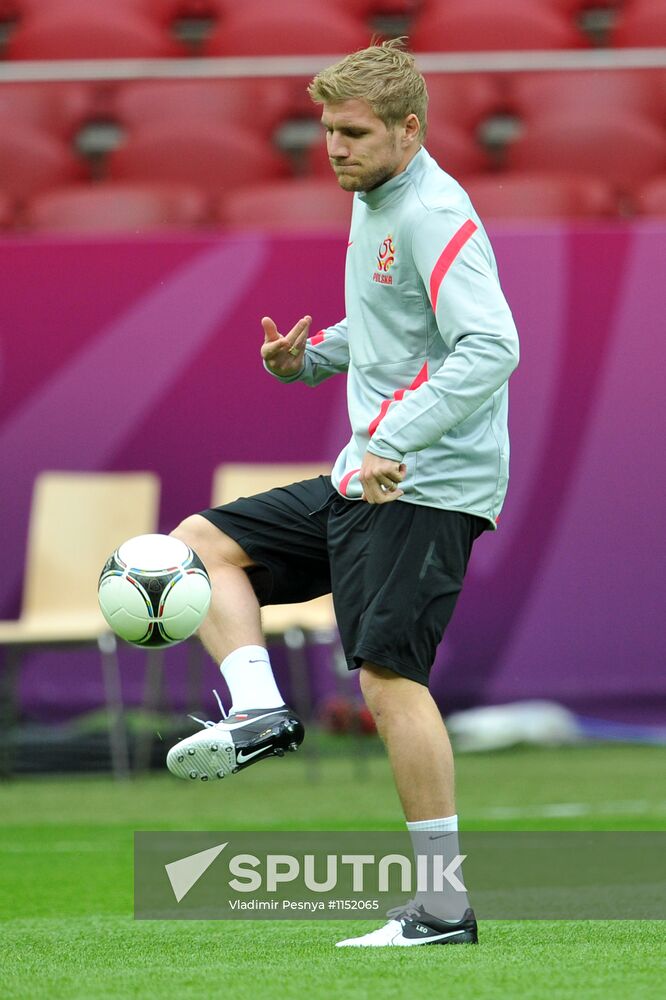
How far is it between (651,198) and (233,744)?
5438 millimetres

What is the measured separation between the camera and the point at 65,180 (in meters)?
9.07

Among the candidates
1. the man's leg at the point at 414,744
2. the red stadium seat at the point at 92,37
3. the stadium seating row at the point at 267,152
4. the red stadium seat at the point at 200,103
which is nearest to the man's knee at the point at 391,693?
the man's leg at the point at 414,744

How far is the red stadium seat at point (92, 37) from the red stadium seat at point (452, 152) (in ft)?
4.77

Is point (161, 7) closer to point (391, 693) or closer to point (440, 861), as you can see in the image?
point (391, 693)

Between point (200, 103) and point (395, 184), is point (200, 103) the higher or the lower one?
the lower one

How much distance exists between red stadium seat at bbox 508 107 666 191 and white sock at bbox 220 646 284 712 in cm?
523

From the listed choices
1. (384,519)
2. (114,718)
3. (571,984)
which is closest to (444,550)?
(384,519)

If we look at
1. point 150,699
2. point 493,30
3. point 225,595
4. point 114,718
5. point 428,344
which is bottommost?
point 150,699

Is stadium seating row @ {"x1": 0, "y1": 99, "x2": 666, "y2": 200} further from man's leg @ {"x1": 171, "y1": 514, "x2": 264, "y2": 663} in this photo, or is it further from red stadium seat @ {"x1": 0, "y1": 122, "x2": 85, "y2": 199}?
man's leg @ {"x1": 171, "y1": 514, "x2": 264, "y2": 663}

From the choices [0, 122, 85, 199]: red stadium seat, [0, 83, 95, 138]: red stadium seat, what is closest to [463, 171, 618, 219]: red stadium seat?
[0, 83, 95, 138]: red stadium seat

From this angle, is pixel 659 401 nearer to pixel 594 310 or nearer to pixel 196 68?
pixel 594 310

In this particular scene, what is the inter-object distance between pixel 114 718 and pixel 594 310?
3100 millimetres

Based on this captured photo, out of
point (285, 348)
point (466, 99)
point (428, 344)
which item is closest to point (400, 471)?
point (428, 344)

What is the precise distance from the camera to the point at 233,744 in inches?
144
